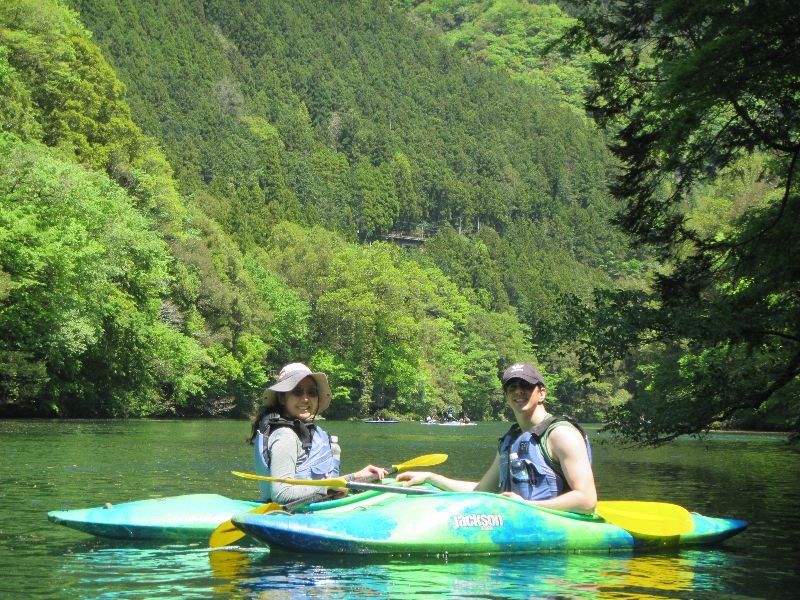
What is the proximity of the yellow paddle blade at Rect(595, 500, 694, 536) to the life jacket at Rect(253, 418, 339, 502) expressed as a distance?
8.72ft

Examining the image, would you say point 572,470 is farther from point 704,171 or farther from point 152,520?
point 704,171

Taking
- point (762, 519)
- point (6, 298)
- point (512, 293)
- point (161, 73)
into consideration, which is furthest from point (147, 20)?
point (762, 519)

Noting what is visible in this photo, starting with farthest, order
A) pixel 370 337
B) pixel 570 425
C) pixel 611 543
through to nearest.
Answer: pixel 370 337
pixel 611 543
pixel 570 425

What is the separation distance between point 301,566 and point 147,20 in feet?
579

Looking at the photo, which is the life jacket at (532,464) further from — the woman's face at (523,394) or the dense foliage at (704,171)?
the dense foliage at (704,171)

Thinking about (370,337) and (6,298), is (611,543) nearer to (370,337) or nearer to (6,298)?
(6,298)

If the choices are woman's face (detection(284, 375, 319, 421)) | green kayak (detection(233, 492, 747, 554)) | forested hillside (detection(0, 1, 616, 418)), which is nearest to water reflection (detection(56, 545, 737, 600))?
green kayak (detection(233, 492, 747, 554))

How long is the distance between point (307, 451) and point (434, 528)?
4.39ft

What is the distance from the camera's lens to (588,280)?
7087 inches

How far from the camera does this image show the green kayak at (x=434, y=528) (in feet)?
32.7

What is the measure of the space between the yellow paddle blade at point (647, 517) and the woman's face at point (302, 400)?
3041 millimetres

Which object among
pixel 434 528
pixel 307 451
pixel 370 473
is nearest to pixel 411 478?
pixel 370 473

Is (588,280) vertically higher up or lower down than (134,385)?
higher up

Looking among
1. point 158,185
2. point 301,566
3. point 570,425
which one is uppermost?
point 158,185
